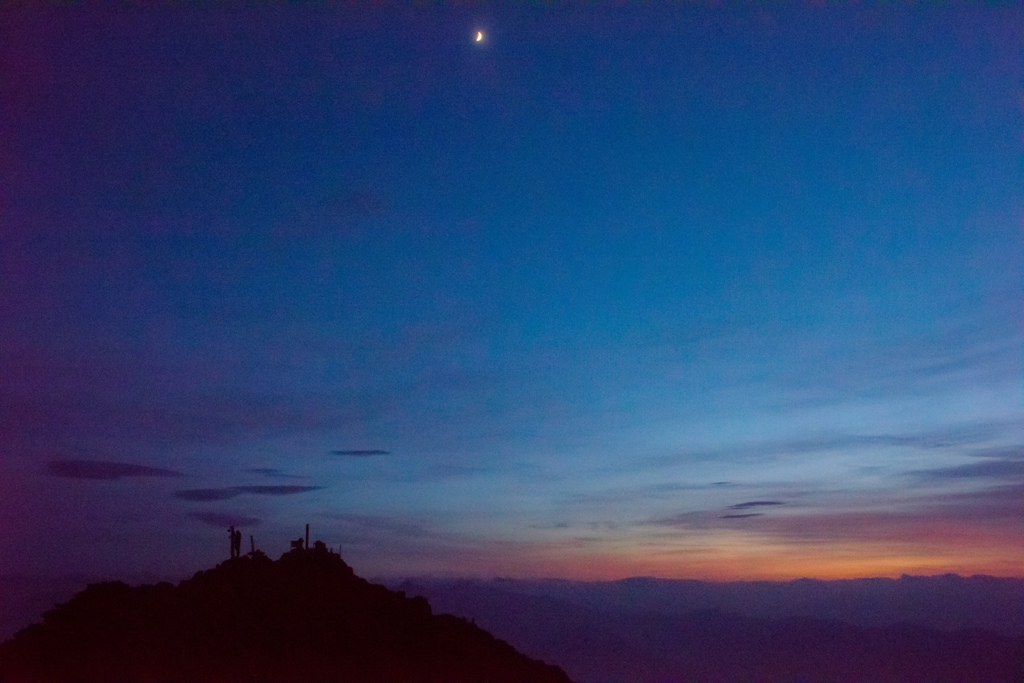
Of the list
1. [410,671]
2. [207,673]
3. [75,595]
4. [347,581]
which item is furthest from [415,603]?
[75,595]

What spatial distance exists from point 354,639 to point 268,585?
8461 mm

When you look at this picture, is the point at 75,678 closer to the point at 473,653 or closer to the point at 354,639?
the point at 354,639

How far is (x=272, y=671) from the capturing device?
53625 millimetres

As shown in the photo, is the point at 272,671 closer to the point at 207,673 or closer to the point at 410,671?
the point at 207,673

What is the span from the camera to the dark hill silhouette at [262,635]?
5219 cm

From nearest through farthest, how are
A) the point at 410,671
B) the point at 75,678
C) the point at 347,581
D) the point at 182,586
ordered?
the point at 75,678, the point at 410,671, the point at 182,586, the point at 347,581

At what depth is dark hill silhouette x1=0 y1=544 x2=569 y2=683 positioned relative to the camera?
52.2m

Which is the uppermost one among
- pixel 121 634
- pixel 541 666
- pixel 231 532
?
pixel 231 532

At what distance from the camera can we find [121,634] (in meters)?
54.9

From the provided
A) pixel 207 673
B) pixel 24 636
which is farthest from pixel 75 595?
pixel 207 673

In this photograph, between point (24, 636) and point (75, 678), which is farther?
point (24, 636)

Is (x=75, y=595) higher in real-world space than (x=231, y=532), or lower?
lower

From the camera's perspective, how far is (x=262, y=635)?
191 feet

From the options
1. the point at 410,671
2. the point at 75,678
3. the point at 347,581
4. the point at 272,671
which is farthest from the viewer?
the point at 347,581
